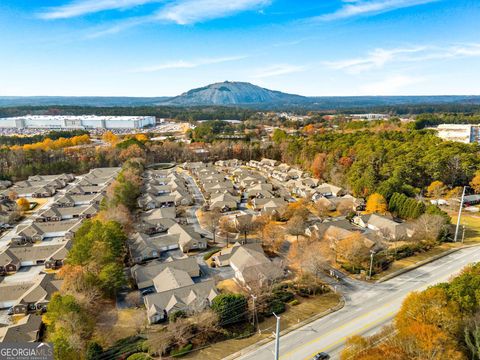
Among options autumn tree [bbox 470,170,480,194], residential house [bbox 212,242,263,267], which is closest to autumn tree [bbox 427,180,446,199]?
autumn tree [bbox 470,170,480,194]

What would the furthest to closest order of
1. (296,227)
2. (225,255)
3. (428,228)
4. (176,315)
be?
(296,227)
(428,228)
(225,255)
(176,315)

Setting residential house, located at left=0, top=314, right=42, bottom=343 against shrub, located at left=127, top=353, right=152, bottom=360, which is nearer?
shrub, located at left=127, top=353, right=152, bottom=360

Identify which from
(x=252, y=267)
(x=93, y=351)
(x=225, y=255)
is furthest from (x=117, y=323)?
(x=225, y=255)

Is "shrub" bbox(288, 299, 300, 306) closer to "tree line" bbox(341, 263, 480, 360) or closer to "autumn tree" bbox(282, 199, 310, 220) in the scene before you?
"tree line" bbox(341, 263, 480, 360)

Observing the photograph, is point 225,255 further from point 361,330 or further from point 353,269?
point 361,330

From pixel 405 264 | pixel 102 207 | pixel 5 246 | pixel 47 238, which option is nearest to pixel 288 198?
pixel 405 264

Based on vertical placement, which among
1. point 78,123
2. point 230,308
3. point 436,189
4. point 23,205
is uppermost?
point 78,123
